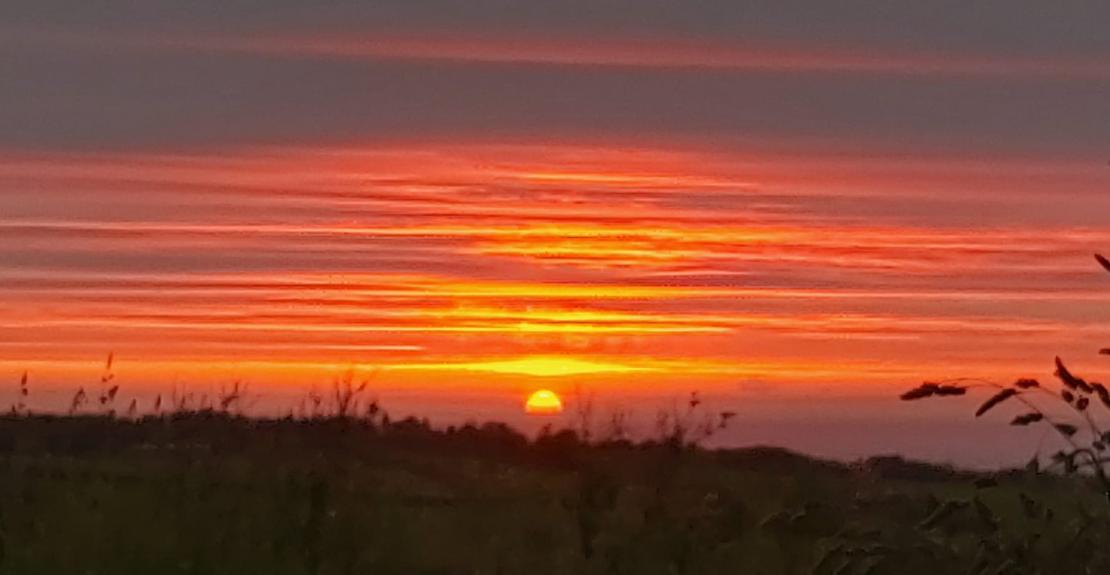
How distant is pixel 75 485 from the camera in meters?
11.8

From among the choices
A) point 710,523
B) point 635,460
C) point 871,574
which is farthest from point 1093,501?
point 635,460

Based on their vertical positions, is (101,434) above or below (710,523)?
above

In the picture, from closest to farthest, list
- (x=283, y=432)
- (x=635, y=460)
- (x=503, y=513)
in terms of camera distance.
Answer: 1. (x=635, y=460)
2. (x=283, y=432)
3. (x=503, y=513)

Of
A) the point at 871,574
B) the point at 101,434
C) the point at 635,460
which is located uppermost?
the point at 101,434

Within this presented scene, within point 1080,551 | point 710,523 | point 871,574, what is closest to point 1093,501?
point 1080,551

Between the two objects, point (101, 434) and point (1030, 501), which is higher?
point (101, 434)

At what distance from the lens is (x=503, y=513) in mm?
14156

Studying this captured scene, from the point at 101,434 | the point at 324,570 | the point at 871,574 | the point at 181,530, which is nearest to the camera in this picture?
the point at 871,574

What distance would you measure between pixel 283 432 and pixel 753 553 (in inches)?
131

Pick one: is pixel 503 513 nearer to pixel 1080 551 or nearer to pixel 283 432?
pixel 283 432

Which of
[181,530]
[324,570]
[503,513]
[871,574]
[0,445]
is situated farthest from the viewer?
[503,513]

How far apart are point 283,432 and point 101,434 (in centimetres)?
915

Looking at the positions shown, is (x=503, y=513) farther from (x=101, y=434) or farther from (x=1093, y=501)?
(x=1093, y=501)

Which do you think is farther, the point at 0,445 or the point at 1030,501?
the point at 0,445
